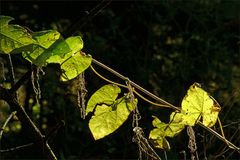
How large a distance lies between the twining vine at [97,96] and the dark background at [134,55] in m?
2.45

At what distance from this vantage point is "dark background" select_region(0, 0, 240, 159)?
12.1ft

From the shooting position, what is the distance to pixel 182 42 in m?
3.97

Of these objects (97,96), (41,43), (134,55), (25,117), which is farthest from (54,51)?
(134,55)

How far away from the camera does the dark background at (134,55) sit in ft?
12.1

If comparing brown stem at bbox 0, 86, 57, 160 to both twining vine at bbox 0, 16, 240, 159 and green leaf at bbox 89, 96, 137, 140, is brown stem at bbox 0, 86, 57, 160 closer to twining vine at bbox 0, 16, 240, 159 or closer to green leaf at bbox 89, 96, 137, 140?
twining vine at bbox 0, 16, 240, 159

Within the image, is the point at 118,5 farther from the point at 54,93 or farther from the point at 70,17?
the point at 54,93

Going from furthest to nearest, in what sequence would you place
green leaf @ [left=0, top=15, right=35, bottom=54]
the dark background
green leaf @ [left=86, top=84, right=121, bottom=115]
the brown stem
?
1. the dark background
2. the brown stem
3. green leaf @ [left=86, top=84, right=121, bottom=115]
4. green leaf @ [left=0, top=15, right=35, bottom=54]

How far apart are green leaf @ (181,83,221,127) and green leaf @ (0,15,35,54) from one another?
13.4 inches

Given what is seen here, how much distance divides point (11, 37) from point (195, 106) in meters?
0.40

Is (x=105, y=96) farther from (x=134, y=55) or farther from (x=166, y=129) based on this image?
(x=134, y=55)

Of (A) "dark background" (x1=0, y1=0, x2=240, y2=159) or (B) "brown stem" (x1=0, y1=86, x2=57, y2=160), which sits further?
(A) "dark background" (x1=0, y1=0, x2=240, y2=159)

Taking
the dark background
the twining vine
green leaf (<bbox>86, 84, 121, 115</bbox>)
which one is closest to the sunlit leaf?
the twining vine

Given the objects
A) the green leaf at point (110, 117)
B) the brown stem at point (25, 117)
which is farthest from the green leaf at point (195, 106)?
the brown stem at point (25, 117)

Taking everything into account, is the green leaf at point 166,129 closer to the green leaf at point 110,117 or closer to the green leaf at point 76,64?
the green leaf at point 110,117
